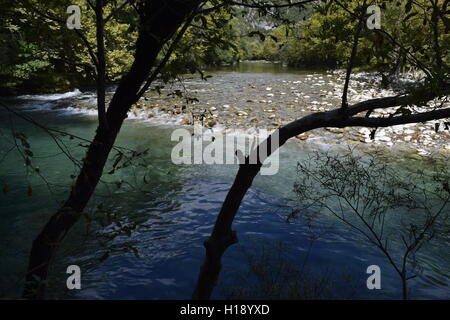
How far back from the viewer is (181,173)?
34.5ft

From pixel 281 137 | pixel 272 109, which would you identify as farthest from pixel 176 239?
pixel 272 109

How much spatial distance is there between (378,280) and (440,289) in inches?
35.0

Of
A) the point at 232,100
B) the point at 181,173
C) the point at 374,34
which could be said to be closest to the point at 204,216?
the point at 181,173

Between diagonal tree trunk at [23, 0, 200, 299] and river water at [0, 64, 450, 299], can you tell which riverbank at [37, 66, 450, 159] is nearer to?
river water at [0, 64, 450, 299]

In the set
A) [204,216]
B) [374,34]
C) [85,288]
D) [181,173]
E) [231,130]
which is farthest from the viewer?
[231,130]

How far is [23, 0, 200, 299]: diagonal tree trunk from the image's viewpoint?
10.5 feet

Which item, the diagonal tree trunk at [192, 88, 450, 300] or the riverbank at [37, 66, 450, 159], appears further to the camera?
the riverbank at [37, 66, 450, 159]

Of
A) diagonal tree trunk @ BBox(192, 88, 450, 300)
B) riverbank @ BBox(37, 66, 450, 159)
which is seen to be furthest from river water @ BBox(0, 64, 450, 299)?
riverbank @ BBox(37, 66, 450, 159)

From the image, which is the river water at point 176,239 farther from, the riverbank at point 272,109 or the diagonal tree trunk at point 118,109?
the riverbank at point 272,109

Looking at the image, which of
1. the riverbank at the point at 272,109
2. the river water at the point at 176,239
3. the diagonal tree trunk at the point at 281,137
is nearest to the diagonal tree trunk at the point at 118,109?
the river water at the point at 176,239

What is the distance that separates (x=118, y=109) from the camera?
3.57 m

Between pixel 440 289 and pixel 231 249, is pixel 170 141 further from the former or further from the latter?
pixel 440 289

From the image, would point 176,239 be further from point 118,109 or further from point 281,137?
point 281,137

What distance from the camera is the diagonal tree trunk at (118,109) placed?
3.20m
